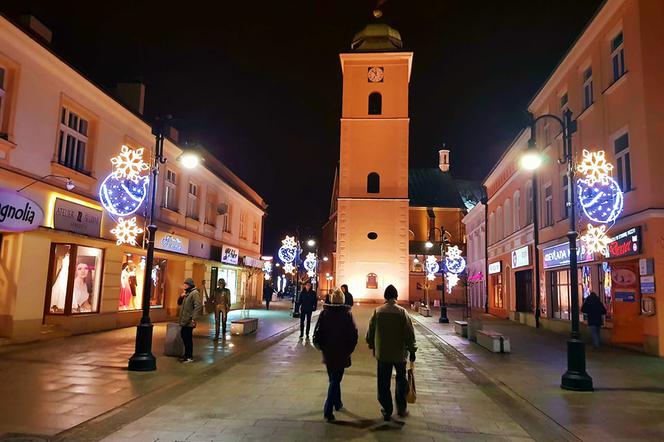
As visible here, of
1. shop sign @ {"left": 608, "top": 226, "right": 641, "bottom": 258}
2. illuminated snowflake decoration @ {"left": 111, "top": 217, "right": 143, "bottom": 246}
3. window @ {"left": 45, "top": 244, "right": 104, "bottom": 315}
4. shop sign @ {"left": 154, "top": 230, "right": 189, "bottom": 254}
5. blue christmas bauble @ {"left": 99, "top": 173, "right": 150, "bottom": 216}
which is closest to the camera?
shop sign @ {"left": 608, "top": 226, "right": 641, "bottom": 258}

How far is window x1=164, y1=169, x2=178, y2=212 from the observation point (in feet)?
74.4

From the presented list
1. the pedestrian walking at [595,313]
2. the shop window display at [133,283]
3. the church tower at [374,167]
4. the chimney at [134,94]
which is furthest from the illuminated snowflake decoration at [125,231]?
the church tower at [374,167]

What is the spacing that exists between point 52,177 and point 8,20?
4.17m

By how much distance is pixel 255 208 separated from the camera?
40.2 meters

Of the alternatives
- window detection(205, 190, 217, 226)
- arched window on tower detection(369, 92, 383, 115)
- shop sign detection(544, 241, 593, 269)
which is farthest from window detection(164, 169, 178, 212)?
arched window on tower detection(369, 92, 383, 115)

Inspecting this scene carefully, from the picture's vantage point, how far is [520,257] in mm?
27516

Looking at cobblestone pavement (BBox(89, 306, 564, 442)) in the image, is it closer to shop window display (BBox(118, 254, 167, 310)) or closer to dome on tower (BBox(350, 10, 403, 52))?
shop window display (BBox(118, 254, 167, 310))

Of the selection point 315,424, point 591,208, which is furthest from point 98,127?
point 591,208

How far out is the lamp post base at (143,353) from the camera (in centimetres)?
1038

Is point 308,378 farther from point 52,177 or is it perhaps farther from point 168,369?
point 52,177

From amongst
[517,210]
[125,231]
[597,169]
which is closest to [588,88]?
[597,169]

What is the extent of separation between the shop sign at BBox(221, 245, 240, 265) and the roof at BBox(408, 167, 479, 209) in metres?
44.5

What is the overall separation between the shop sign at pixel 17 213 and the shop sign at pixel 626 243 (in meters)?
16.7

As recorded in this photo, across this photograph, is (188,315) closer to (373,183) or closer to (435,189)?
(373,183)
